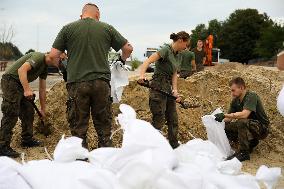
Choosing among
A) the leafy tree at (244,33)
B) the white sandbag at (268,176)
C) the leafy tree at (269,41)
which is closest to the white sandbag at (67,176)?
the white sandbag at (268,176)

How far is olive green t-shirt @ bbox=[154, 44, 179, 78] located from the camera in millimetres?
5762

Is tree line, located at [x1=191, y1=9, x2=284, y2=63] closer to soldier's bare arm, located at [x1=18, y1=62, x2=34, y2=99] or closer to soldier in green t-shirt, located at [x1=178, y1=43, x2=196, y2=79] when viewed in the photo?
soldier in green t-shirt, located at [x1=178, y1=43, x2=196, y2=79]

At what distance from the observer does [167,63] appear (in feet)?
19.2

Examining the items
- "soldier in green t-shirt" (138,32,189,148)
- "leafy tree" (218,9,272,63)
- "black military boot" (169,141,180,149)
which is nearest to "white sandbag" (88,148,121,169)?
"soldier in green t-shirt" (138,32,189,148)

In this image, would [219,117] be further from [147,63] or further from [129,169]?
[129,169]

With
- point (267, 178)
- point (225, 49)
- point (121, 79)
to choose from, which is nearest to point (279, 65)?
point (267, 178)

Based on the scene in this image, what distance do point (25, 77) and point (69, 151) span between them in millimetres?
3246

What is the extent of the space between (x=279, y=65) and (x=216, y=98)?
458 centimetres

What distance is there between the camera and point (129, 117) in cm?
228

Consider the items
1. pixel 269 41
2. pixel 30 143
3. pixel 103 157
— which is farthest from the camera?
pixel 269 41

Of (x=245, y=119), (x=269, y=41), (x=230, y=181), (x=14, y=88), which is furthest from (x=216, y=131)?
(x=269, y=41)

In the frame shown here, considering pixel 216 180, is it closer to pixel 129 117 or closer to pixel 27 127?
pixel 129 117

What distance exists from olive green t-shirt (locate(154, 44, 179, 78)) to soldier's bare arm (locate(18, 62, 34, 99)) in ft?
5.09

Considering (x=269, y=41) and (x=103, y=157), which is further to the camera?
(x=269, y=41)
